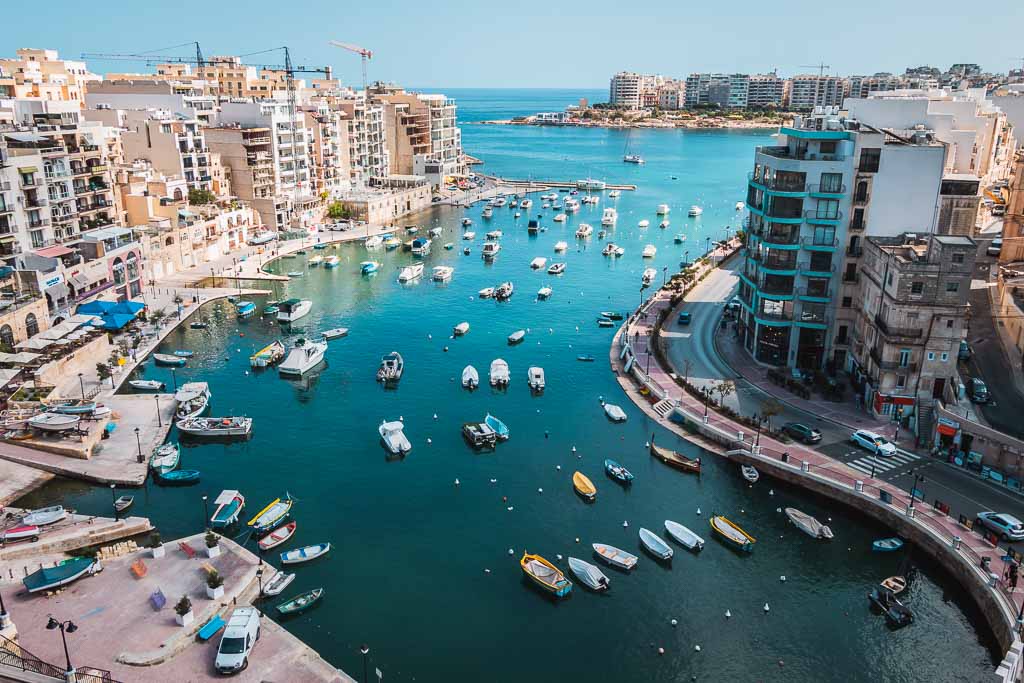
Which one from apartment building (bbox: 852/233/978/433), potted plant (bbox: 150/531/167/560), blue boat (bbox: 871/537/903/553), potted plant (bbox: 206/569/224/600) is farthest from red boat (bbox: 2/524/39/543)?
apartment building (bbox: 852/233/978/433)

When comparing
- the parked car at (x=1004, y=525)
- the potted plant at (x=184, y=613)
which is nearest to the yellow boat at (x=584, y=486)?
the parked car at (x=1004, y=525)

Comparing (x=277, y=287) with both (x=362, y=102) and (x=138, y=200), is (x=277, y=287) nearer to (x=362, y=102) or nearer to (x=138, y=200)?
(x=138, y=200)

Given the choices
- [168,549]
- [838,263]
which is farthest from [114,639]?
[838,263]

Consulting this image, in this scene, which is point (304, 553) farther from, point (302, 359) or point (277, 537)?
Result: point (302, 359)

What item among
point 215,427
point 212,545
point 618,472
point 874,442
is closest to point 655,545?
point 618,472

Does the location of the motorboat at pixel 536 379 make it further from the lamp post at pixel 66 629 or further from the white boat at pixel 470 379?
the lamp post at pixel 66 629

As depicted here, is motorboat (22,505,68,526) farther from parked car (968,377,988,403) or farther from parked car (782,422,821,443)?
parked car (968,377,988,403)
